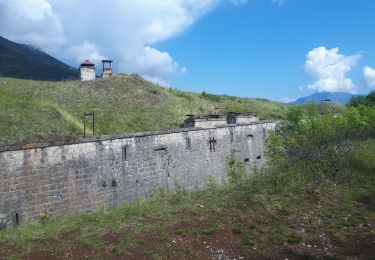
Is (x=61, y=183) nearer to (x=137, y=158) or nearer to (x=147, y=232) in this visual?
(x=137, y=158)

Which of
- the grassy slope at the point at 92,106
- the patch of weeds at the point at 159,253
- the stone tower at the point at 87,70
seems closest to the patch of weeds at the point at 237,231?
the patch of weeds at the point at 159,253

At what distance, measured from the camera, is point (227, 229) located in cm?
842

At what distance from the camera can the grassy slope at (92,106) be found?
55.0ft

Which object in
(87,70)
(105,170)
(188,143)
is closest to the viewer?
(105,170)

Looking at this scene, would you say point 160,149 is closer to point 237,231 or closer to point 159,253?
point 237,231

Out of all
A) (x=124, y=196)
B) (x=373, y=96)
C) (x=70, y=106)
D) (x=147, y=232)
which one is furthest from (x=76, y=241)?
(x=373, y=96)

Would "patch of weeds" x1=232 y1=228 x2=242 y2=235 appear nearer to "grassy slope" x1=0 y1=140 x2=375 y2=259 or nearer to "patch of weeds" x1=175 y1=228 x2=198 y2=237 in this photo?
"grassy slope" x1=0 y1=140 x2=375 y2=259

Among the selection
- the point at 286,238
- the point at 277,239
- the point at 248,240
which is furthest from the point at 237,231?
the point at 286,238

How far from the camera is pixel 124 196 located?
45.3ft

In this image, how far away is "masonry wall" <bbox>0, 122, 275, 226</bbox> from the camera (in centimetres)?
1078

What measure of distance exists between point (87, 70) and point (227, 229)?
2499 centimetres

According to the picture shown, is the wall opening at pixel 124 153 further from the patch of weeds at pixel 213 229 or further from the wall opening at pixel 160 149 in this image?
the patch of weeds at pixel 213 229

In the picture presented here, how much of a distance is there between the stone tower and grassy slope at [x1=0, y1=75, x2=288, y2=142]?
7.51ft

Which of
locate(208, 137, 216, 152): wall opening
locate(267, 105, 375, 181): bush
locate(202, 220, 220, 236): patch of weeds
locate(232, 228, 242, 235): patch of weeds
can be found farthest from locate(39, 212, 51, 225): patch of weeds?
locate(208, 137, 216, 152): wall opening
